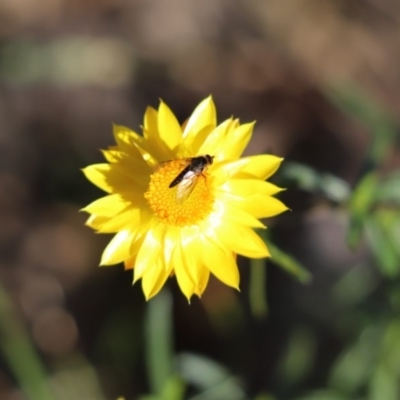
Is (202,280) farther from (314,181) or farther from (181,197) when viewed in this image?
(314,181)

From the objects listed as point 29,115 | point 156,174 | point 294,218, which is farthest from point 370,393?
point 29,115

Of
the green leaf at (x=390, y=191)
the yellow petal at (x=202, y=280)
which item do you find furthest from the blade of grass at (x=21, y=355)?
the green leaf at (x=390, y=191)

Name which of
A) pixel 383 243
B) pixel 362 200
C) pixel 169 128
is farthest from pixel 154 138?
pixel 383 243

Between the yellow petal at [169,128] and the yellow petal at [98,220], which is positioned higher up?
the yellow petal at [169,128]

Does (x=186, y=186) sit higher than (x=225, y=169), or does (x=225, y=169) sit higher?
(x=225, y=169)

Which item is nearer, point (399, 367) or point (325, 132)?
point (399, 367)

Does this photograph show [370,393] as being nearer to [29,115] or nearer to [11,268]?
[11,268]

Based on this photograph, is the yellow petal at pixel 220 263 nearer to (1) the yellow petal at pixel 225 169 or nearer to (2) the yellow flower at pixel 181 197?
(2) the yellow flower at pixel 181 197
